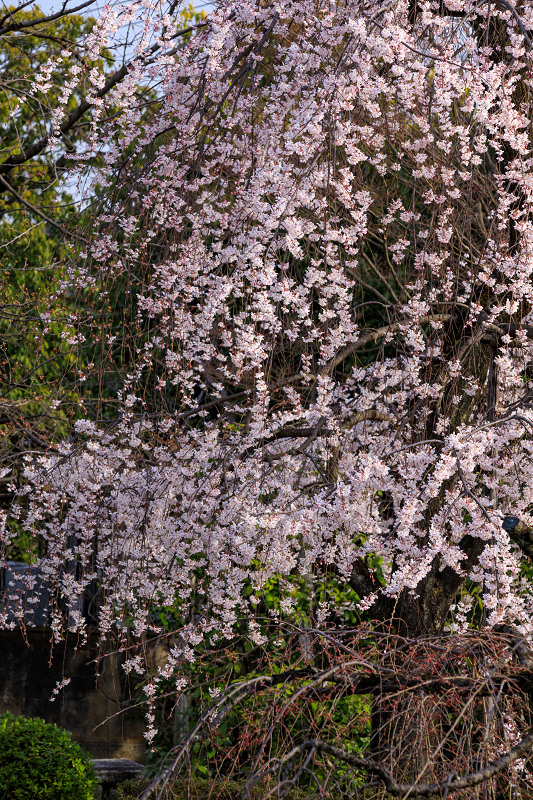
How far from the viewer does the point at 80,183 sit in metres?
3.80

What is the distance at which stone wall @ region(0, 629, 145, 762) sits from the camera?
6184 millimetres

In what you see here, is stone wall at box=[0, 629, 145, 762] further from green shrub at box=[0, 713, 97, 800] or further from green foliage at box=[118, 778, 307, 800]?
green shrub at box=[0, 713, 97, 800]

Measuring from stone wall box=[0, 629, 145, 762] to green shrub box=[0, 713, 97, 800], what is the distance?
1515 mm

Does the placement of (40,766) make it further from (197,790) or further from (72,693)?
(72,693)

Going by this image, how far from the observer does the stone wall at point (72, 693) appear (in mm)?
6184

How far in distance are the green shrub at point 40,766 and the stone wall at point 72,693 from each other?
59.6 inches

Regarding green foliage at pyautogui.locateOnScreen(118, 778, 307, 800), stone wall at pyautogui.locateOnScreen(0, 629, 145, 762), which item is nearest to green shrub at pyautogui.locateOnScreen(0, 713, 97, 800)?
green foliage at pyautogui.locateOnScreen(118, 778, 307, 800)

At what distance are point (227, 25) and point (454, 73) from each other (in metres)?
0.91

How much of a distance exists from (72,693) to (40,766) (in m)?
1.85

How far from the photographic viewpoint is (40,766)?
4.47 metres

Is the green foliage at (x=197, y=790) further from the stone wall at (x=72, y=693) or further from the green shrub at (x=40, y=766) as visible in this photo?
the stone wall at (x=72, y=693)

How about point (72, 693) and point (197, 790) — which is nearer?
point (197, 790)

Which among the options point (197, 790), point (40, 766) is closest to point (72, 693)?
point (40, 766)

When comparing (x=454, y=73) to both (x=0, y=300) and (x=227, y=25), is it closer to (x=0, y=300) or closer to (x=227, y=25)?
(x=227, y=25)
